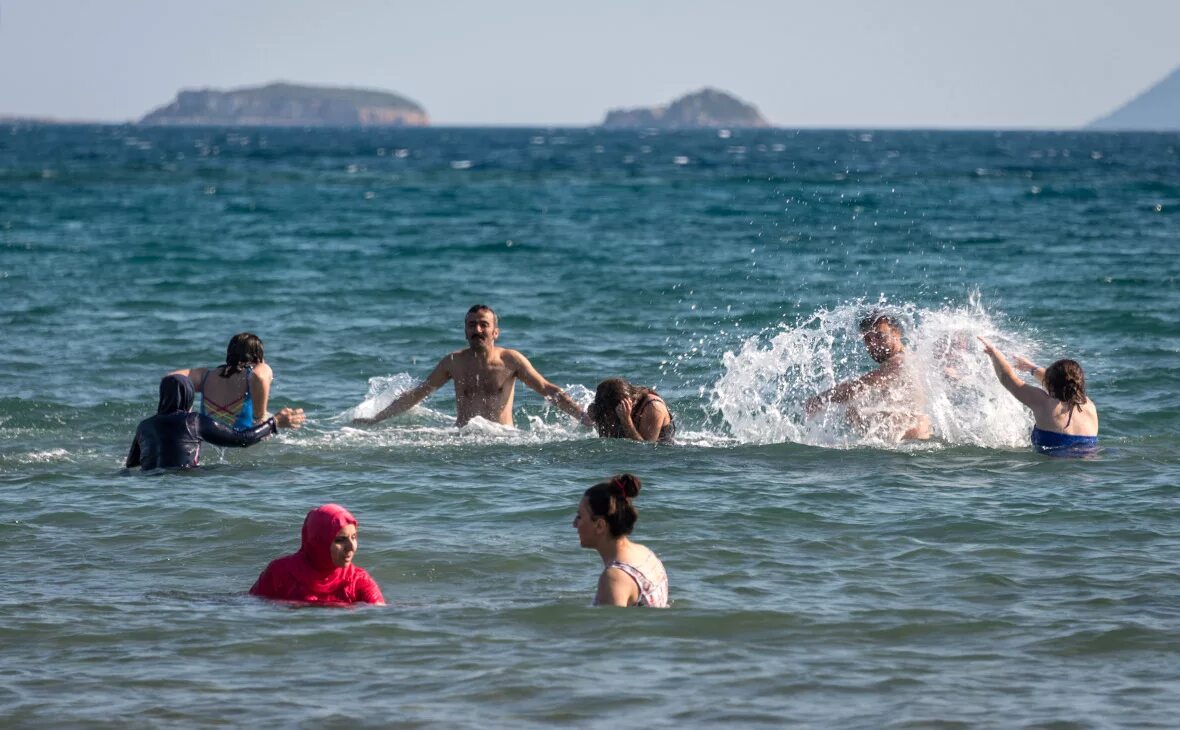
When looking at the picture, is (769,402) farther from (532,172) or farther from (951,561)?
(532,172)

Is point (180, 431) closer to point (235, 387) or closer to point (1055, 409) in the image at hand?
point (235, 387)

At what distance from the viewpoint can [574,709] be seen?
6512 millimetres

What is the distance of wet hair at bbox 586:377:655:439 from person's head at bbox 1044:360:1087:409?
3.15m

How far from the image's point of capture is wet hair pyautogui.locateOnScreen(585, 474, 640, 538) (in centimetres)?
692

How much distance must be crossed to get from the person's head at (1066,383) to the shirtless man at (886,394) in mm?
1326

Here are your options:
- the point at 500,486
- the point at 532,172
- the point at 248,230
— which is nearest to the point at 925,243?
the point at 248,230

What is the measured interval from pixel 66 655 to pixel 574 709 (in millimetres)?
2592

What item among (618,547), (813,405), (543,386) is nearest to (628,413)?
(543,386)

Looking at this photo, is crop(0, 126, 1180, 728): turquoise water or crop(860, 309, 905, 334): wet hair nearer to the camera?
crop(0, 126, 1180, 728): turquoise water

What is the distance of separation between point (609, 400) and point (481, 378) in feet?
4.94

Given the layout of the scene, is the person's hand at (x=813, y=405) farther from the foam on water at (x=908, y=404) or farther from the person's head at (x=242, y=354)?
the person's head at (x=242, y=354)

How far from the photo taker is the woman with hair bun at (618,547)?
6977 mm

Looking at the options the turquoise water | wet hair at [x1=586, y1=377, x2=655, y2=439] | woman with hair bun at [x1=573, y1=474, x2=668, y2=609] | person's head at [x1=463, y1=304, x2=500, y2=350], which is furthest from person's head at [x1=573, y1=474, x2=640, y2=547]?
person's head at [x1=463, y1=304, x2=500, y2=350]

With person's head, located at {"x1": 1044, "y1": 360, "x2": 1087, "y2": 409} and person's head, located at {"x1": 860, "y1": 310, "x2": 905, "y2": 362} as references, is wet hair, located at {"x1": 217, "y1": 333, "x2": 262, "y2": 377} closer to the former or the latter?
person's head, located at {"x1": 860, "y1": 310, "x2": 905, "y2": 362}
